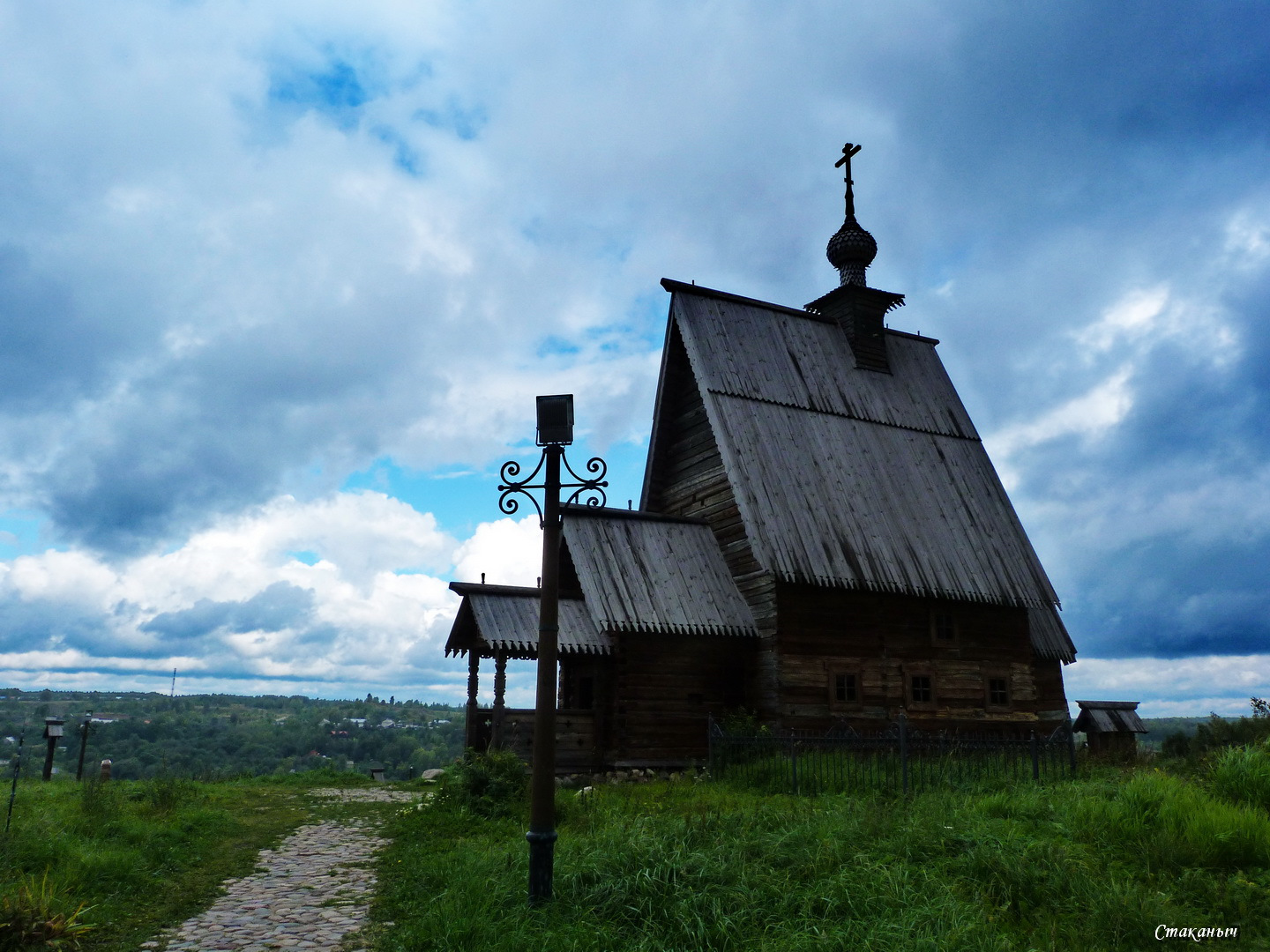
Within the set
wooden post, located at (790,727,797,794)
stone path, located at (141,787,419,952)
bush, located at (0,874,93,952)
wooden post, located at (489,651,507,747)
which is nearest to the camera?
bush, located at (0,874,93,952)

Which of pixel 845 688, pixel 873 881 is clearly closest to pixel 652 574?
pixel 845 688

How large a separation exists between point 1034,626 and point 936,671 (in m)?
5.93

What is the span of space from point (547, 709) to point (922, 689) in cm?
1558

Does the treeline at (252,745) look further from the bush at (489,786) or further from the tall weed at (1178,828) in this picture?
the tall weed at (1178,828)

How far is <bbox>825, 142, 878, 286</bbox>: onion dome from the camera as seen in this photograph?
27.8 m

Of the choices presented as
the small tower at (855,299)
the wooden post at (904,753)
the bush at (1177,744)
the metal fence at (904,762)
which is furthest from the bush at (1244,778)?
the small tower at (855,299)

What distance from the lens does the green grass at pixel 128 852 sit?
7.92 metres

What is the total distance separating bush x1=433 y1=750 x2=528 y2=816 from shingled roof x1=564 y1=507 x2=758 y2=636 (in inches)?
180

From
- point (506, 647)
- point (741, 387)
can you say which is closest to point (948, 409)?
point (741, 387)

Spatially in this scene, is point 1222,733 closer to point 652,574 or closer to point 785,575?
point 785,575

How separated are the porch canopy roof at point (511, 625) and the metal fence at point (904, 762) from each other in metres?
4.50

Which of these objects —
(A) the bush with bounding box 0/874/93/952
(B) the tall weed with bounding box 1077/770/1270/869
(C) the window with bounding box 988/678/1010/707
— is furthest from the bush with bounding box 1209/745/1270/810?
(C) the window with bounding box 988/678/1010/707

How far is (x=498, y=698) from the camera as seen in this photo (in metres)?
17.8

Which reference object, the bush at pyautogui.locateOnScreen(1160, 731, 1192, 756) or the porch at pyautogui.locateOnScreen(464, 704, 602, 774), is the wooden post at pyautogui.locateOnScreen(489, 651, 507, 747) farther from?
the bush at pyautogui.locateOnScreen(1160, 731, 1192, 756)
